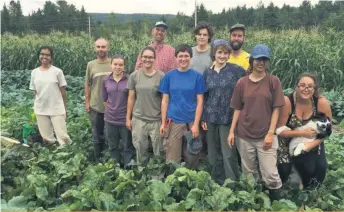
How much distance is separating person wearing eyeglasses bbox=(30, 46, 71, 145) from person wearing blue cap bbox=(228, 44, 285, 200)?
2.46 m

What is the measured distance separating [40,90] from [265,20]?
58.0 feet

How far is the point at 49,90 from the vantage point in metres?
5.32

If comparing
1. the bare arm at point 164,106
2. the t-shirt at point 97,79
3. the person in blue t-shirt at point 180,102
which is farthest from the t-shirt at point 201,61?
the t-shirt at point 97,79

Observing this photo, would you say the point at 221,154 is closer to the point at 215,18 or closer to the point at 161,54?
the point at 161,54

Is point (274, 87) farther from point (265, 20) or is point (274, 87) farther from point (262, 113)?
point (265, 20)

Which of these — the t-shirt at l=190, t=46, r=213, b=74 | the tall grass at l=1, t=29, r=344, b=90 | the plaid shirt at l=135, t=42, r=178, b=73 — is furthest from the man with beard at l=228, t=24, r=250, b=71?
the tall grass at l=1, t=29, r=344, b=90

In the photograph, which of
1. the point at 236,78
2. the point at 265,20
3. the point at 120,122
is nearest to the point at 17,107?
the point at 120,122

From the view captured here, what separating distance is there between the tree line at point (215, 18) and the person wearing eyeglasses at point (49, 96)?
33.5 ft

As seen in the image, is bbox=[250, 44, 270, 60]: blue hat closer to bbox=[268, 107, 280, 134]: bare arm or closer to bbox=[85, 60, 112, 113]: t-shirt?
bbox=[268, 107, 280, 134]: bare arm

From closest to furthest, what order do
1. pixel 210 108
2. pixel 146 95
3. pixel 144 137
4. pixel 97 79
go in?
pixel 210 108 → pixel 146 95 → pixel 144 137 → pixel 97 79

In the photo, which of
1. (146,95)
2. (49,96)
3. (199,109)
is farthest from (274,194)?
(49,96)

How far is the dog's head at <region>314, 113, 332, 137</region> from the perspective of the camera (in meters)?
3.85

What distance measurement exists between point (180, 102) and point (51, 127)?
7.03 ft

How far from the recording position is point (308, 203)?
3.98 meters
